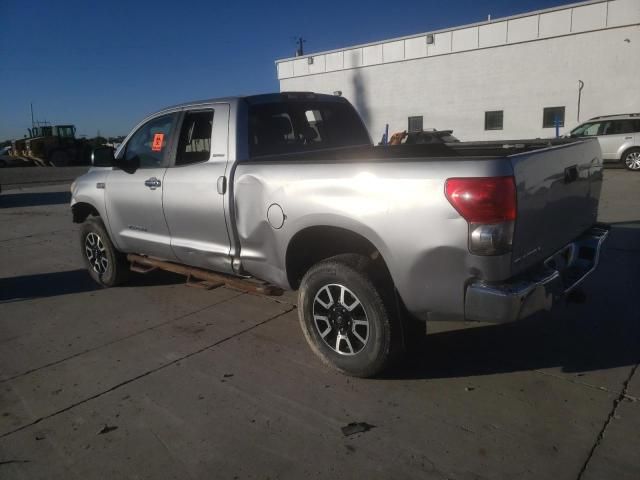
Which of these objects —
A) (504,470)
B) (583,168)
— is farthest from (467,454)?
(583,168)

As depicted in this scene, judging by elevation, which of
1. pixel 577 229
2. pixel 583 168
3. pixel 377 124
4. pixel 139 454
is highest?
pixel 377 124

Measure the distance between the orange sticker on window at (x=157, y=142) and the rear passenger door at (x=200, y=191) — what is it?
0.91 ft

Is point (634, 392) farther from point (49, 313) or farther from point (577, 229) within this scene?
point (49, 313)

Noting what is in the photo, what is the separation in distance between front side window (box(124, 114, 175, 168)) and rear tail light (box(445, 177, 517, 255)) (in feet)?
9.57

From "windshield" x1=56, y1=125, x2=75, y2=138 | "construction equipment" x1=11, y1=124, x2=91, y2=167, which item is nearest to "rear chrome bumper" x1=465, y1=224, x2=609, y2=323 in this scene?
"construction equipment" x1=11, y1=124, x2=91, y2=167

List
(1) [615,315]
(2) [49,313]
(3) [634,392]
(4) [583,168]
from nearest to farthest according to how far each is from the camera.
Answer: (3) [634,392]
(4) [583,168]
(1) [615,315]
(2) [49,313]

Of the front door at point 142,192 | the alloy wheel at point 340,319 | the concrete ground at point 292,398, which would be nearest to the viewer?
the concrete ground at point 292,398

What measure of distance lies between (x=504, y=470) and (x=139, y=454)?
6.07 feet

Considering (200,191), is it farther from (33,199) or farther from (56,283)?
(33,199)

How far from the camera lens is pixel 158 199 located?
429cm

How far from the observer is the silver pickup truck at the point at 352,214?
247cm

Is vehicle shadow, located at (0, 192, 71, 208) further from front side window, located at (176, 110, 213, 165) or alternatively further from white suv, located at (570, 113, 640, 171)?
white suv, located at (570, 113, 640, 171)

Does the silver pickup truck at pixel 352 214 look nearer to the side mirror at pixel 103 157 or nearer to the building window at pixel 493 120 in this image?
the side mirror at pixel 103 157

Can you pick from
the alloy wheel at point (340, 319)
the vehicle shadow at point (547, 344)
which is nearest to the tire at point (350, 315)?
the alloy wheel at point (340, 319)
